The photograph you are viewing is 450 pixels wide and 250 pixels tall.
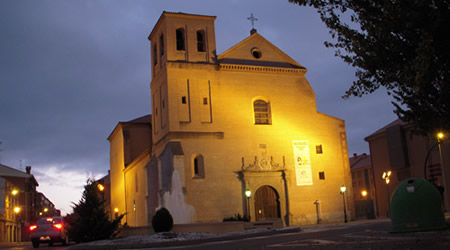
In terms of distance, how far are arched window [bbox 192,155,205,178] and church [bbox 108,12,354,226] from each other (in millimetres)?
71

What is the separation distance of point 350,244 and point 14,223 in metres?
63.0


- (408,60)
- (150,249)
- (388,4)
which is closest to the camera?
(388,4)

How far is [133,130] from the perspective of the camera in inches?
2032

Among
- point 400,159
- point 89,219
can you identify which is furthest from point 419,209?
point 400,159

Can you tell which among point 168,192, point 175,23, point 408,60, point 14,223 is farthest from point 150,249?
point 14,223

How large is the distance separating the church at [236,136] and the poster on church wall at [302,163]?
0.26ft

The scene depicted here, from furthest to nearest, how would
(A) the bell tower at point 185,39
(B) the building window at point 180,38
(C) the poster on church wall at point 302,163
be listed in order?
(B) the building window at point 180,38, (C) the poster on church wall at point 302,163, (A) the bell tower at point 185,39

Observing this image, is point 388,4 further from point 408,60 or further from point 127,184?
point 127,184

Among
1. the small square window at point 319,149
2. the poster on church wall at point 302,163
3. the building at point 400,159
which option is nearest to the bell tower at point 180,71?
the poster on church wall at point 302,163

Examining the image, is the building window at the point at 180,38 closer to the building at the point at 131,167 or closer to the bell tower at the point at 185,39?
the bell tower at the point at 185,39

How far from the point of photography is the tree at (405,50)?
10211 mm

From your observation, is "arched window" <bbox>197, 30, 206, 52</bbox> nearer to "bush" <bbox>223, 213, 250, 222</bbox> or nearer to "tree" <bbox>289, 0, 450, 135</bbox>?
"bush" <bbox>223, 213, 250, 222</bbox>

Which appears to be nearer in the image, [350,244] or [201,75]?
[350,244]

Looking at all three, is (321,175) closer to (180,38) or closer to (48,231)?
(180,38)
